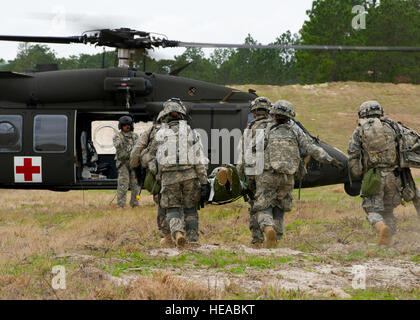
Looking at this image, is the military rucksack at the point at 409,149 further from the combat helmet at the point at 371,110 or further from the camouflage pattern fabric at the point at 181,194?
the camouflage pattern fabric at the point at 181,194

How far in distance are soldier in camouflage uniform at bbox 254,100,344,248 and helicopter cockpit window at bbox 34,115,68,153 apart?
17.1 ft

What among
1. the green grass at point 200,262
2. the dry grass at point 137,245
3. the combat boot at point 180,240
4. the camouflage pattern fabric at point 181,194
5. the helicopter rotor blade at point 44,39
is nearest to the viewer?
the dry grass at point 137,245

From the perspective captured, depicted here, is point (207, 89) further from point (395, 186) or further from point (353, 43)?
point (353, 43)

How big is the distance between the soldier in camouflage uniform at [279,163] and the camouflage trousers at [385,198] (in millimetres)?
798

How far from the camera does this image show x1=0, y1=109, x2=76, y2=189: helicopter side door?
10.6 m

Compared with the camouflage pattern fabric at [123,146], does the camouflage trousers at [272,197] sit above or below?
below

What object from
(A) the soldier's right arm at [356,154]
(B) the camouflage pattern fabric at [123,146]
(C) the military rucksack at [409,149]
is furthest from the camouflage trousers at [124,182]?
(C) the military rucksack at [409,149]

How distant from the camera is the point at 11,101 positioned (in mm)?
10758

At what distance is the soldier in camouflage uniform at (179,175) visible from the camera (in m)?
6.65

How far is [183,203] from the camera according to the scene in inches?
266

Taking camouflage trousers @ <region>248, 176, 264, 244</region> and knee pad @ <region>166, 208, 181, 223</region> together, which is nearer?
knee pad @ <region>166, 208, 181, 223</region>

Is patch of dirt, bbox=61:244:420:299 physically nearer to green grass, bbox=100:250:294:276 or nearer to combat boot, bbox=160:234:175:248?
green grass, bbox=100:250:294:276

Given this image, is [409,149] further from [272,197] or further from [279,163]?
[272,197]

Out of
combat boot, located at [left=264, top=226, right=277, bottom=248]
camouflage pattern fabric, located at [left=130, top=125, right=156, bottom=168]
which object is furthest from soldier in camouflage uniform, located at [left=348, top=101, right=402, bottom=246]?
camouflage pattern fabric, located at [left=130, top=125, right=156, bottom=168]
